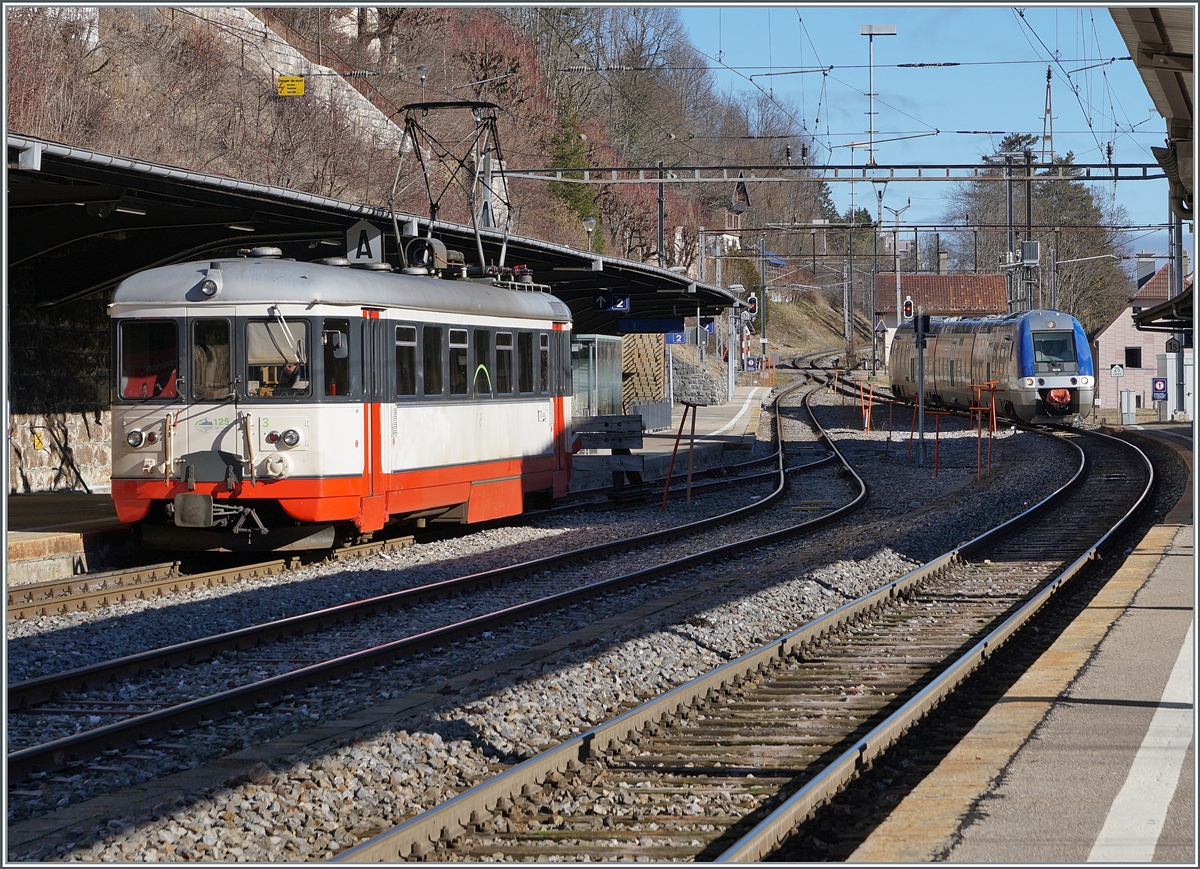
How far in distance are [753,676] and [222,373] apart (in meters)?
6.92

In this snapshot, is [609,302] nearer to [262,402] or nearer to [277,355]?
[277,355]

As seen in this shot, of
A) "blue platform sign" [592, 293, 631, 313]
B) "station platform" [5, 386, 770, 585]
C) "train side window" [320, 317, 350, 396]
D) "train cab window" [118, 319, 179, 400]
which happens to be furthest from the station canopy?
"blue platform sign" [592, 293, 631, 313]

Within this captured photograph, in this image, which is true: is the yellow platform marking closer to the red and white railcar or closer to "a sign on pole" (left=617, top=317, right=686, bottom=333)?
the red and white railcar

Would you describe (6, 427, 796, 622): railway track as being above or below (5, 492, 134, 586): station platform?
below

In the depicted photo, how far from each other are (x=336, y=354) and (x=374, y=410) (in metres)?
0.75

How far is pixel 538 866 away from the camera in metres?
5.10

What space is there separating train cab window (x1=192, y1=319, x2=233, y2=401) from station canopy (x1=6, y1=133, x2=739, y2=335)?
1.43m

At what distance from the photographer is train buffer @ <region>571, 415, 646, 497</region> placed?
21.0 metres

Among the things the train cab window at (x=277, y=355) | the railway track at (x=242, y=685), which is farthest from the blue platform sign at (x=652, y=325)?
the railway track at (x=242, y=685)

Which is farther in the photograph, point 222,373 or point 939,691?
point 222,373

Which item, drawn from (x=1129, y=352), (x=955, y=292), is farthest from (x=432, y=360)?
(x=955, y=292)

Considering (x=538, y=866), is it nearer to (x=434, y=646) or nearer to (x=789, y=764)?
(x=789, y=764)

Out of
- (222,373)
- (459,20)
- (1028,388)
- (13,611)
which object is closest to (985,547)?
(222,373)

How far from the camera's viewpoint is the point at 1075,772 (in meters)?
5.74
